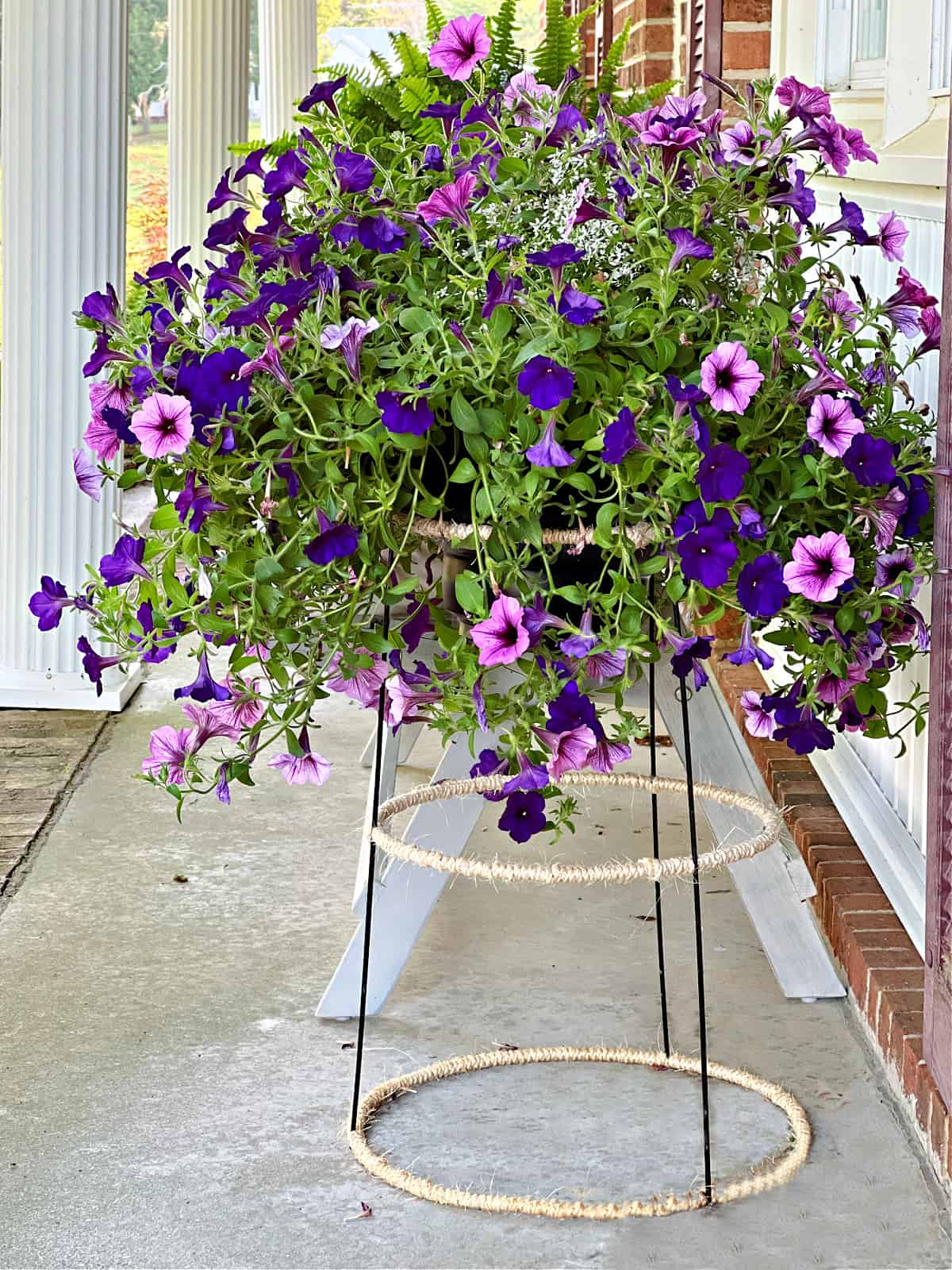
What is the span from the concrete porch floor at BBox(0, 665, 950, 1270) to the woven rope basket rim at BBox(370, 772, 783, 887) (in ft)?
1.11

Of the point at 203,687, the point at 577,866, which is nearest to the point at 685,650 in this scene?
the point at 577,866

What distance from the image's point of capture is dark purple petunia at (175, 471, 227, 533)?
165 cm

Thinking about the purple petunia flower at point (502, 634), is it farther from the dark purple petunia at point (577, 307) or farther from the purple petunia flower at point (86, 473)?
the purple petunia flower at point (86, 473)

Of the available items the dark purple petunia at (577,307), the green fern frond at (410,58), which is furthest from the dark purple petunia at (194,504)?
the green fern frond at (410,58)

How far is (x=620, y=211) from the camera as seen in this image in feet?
5.55

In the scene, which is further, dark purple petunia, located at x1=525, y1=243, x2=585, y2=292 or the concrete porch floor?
the concrete porch floor

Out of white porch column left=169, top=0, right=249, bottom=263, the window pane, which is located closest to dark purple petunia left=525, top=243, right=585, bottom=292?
the window pane

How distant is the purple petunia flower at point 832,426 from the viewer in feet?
5.27

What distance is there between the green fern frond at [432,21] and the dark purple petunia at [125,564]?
89 cm

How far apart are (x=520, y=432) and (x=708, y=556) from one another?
23cm

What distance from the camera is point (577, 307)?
1.55 m

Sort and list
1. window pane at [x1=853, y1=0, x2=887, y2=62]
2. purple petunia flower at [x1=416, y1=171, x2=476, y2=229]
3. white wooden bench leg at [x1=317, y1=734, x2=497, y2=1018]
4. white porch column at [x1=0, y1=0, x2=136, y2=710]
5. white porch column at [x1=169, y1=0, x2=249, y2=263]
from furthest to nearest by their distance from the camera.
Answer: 1. white porch column at [x1=169, y1=0, x2=249, y2=263]
2. white porch column at [x1=0, y1=0, x2=136, y2=710]
3. window pane at [x1=853, y1=0, x2=887, y2=62]
4. white wooden bench leg at [x1=317, y1=734, x2=497, y2=1018]
5. purple petunia flower at [x1=416, y1=171, x2=476, y2=229]

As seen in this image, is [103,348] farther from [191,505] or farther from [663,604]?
[663,604]

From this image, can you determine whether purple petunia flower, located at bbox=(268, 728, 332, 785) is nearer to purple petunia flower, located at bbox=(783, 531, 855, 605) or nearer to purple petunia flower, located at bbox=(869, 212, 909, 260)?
purple petunia flower, located at bbox=(783, 531, 855, 605)
